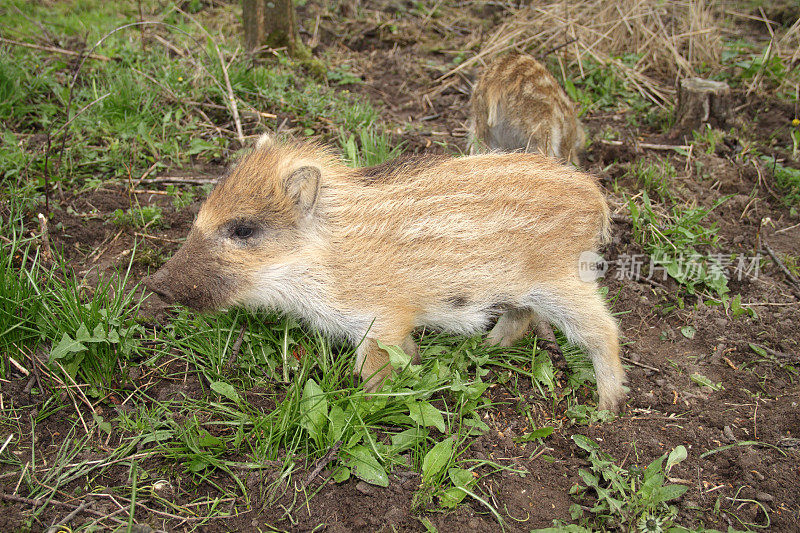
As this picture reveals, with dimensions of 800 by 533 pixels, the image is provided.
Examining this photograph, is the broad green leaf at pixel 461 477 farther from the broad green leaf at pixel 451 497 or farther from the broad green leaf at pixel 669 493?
the broad green leaf at pixel 669 493

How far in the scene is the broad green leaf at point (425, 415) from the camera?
2.86 metres

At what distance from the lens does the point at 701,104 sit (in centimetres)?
554

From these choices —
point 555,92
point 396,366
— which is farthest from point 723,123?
point 396,366

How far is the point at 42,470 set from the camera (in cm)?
271

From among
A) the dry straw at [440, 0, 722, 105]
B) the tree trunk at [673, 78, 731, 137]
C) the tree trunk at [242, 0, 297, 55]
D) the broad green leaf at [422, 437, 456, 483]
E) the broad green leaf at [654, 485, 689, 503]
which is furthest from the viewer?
the dry straw at [440, 0, 722, 105]

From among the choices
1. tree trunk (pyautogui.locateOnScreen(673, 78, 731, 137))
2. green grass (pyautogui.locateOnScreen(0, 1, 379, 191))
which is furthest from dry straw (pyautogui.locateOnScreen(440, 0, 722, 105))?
green grass (pyautogui.locateOnScreen(0, 1, 379, 191))

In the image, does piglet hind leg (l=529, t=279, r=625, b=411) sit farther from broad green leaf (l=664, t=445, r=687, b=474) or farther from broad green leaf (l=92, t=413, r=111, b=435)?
broad green leaf (l=92, t=413, r=111, b=435)

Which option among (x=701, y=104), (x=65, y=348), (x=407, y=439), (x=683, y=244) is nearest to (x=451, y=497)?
(x=407, y=439)

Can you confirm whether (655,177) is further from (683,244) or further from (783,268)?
(783,268)

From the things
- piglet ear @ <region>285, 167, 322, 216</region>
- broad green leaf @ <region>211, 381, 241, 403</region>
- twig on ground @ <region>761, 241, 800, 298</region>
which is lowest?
twig on ground @ <region>761, 241, 800, 298</region>

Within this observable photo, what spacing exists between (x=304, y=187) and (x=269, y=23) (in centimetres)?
373

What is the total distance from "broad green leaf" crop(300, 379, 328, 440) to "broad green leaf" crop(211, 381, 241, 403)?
0.35 metres

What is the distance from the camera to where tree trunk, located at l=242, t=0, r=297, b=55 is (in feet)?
19.8

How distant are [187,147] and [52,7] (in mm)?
4176
